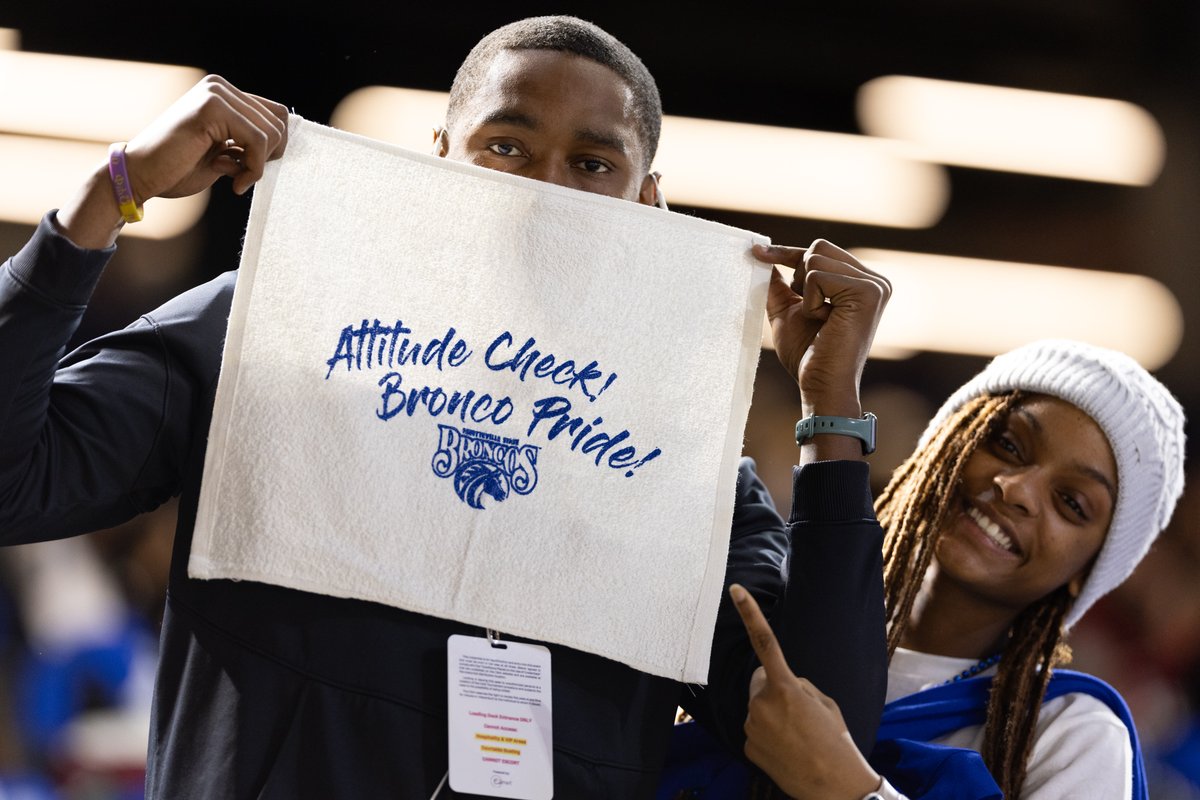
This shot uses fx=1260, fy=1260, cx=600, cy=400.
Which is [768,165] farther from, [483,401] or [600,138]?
[483,401]

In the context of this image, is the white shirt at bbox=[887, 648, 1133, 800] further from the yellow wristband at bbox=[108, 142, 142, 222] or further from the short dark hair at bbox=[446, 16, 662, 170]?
the yellow wristband at bbox=[108, 142, 142, 222]

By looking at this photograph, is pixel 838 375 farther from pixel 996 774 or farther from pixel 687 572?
pixel 996 774

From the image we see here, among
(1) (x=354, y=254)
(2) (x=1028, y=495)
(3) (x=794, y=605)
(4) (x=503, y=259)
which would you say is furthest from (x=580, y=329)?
(2) (x=1028, y=495)

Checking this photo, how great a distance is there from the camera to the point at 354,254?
1139 mm

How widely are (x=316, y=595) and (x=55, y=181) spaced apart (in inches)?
104

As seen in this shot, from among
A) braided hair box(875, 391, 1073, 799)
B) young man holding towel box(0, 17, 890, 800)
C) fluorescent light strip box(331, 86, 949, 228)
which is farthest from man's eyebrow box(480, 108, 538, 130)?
fluorescent light strip box(331, 86, 949, 228)

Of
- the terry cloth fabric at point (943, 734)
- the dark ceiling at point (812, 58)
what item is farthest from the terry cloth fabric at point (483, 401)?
the dark ceiling at point (812, 58)

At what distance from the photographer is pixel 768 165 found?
11.0ft

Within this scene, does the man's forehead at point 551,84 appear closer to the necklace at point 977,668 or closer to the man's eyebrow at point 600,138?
the man's eyebrow at point 600,138

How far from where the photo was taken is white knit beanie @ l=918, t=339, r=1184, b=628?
1.55 metres

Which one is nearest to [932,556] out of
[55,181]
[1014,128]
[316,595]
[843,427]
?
[843,427]

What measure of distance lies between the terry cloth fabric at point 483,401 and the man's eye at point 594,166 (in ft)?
0.21

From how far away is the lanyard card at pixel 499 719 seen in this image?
107 centimetres

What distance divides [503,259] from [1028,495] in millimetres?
748
